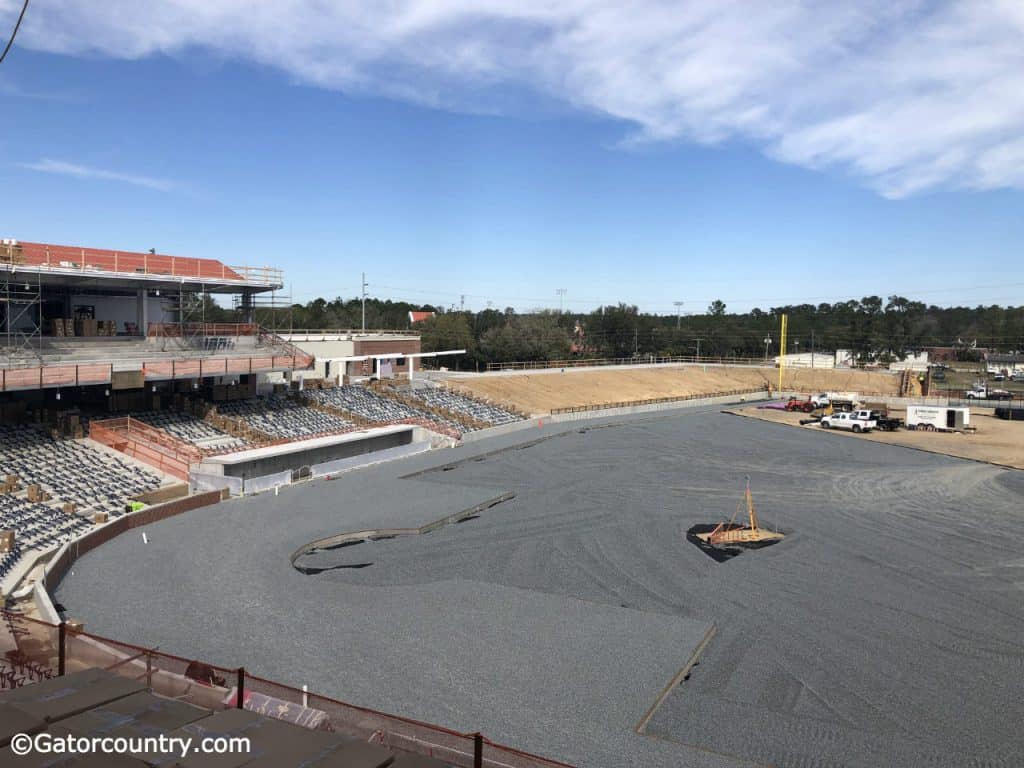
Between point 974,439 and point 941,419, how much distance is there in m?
4.21

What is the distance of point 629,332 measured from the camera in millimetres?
105438

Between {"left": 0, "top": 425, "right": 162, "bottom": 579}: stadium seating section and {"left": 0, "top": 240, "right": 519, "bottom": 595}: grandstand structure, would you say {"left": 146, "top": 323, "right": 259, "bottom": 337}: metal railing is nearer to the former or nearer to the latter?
{"left": 0, "top": 240, "right": 519, "bottom": 595}: grandstand structure

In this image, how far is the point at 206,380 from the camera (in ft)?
116

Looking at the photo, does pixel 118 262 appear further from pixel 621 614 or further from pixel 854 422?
pixel 854 422

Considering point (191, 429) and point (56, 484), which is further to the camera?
point (191, 429)

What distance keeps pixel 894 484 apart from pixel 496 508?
57.0 ft

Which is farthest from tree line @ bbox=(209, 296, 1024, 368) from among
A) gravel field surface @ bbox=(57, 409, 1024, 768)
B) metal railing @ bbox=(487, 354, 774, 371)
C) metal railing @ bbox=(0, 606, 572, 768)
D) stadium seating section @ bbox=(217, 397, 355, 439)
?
metal railing @ bbox=(0, 606, 572, 768)

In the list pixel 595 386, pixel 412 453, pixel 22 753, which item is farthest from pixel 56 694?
pixel 595 386

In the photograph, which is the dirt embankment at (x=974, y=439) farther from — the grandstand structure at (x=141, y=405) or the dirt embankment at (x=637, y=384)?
the grandstand structure at (x=141, y=405)

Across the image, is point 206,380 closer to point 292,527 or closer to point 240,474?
point 240,474

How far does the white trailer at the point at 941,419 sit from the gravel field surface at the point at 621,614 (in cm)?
2199

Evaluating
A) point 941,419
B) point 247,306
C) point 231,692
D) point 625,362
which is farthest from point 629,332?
point 231,692

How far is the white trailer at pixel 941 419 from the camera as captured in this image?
155ft

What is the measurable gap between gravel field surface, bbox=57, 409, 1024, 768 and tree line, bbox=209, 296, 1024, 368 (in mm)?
53055
